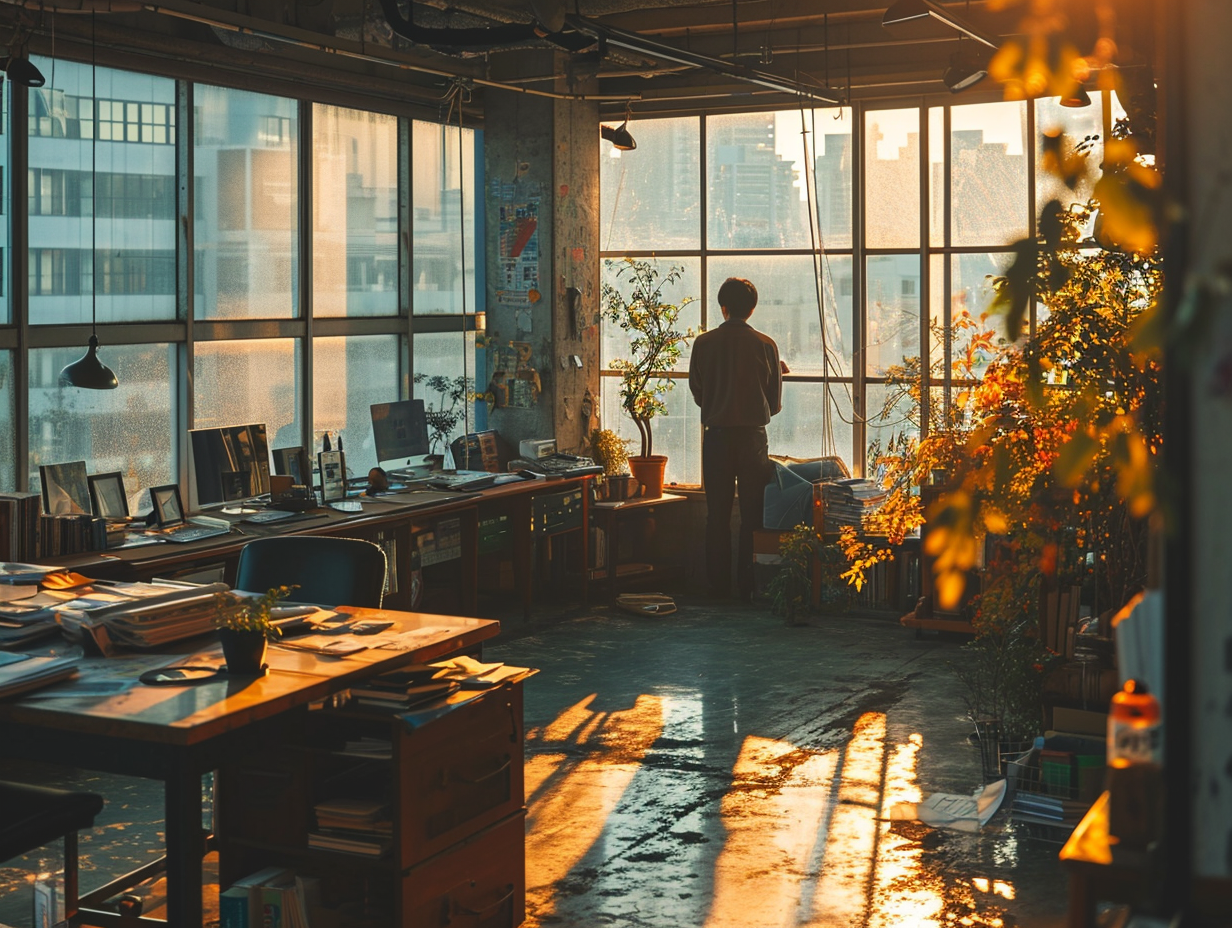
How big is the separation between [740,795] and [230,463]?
122 inches

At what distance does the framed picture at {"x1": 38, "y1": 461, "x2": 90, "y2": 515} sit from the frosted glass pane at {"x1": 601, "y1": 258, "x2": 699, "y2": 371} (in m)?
4.58

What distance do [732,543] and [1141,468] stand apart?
882 cm

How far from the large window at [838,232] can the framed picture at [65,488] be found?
4.59 metres

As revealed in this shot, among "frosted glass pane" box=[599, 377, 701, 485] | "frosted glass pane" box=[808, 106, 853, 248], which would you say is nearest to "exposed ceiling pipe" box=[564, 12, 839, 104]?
"frosted glass pane" box=[808, 106, 853, 248]

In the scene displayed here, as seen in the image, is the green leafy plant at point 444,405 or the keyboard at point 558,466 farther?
the green leafy plant at point 444,405

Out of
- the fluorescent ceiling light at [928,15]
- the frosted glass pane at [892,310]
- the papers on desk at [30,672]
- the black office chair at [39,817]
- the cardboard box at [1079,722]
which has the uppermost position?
the fluorescent ceiling light at [928,15]

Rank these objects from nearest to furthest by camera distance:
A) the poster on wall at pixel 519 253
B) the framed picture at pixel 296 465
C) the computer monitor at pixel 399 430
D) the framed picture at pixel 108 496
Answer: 1. the framed picture at pixel 108 496
2. the framed picture at pixel 296 465
3. the computer monitor at pixel 399 430
4. the poster on wall at pixel 519 253

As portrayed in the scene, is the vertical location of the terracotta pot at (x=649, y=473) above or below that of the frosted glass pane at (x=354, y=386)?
below

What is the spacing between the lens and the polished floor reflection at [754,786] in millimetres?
4547

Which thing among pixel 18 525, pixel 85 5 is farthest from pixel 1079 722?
pixel 85 5

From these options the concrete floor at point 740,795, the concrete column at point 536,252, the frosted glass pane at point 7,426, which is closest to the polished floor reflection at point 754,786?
the concrete floor at point 740,795

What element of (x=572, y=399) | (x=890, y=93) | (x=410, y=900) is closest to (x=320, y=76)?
(x=572, y=399)

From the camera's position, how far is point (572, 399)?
32.3 ft

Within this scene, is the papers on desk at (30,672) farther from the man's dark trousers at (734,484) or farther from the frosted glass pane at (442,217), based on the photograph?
the man's dark trousers at (734,484)
